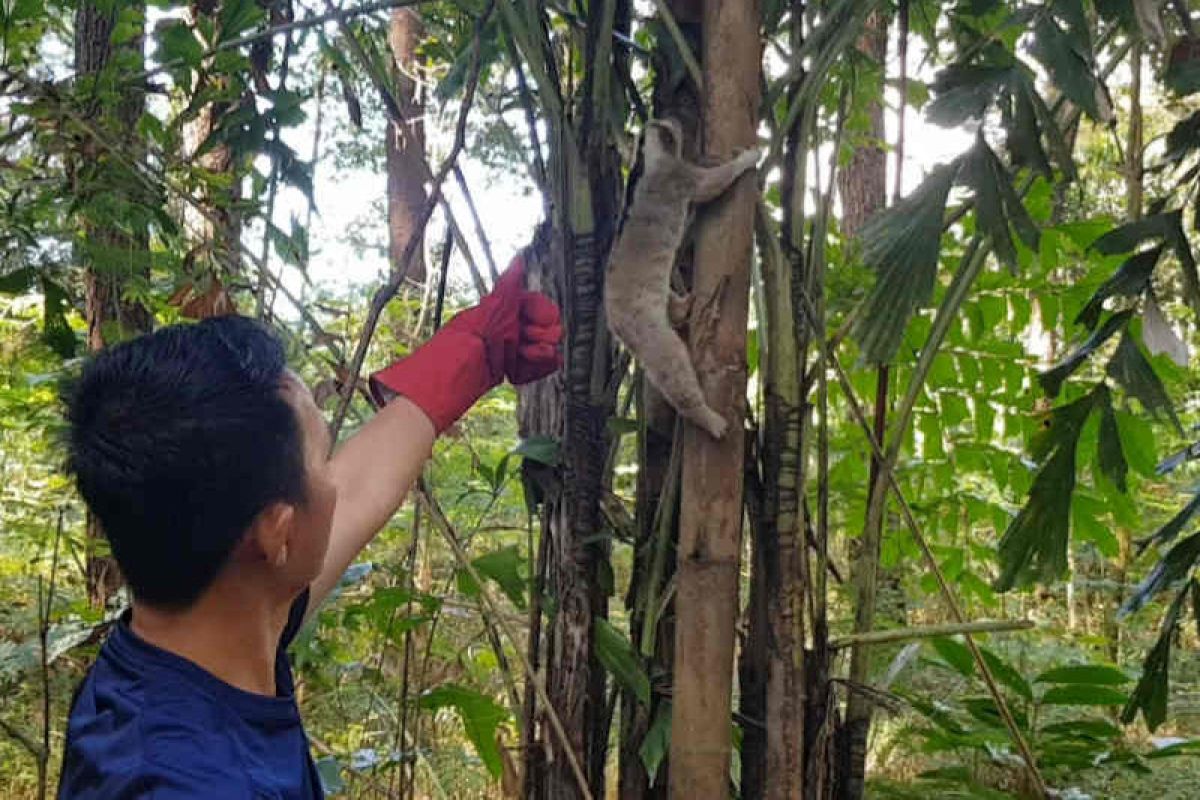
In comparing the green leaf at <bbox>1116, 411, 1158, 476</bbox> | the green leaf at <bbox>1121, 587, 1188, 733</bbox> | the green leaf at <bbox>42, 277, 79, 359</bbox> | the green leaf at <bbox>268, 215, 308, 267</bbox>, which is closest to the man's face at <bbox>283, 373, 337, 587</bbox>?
the green leaf at <bbox>268, 215, 308, 267</bbox>

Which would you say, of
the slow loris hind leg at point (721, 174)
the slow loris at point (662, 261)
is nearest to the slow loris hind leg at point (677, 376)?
the slow loris at point (662, 261)

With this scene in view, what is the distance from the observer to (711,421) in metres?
0.76

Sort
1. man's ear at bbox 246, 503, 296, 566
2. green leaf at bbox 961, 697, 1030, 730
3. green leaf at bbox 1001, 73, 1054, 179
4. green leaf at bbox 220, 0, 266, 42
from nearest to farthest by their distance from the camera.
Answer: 1. man's ear at bbox 246, 503, 296, 566
2. green leaf at bbox 1001, 73, 1054, 179
3. green leaf at bbox 220, 0, 266, 42
4. green leaf at bbox 961, 697, 1030, 730

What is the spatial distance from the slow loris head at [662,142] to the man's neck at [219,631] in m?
0.42

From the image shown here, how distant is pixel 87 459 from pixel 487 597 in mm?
390

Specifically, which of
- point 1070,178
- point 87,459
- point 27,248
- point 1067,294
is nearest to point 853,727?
point 1070,178

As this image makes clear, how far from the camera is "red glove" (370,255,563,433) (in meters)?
1.03

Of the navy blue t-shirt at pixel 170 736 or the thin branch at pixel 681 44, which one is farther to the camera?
the thin branch at pixel 681 44

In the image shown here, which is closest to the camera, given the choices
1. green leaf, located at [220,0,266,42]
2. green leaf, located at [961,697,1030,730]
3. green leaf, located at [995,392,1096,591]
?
green leaf, located at [995,392,1096,591]

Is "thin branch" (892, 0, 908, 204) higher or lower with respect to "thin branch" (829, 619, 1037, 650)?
higher

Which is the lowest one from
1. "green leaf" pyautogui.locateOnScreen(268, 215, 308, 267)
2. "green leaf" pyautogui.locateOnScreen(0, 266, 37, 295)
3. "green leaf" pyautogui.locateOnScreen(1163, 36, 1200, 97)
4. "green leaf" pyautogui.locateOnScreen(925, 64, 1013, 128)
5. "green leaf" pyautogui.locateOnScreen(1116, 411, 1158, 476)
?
"green leaf" pyautogui.locateOnScreen(1116, 411, 1158, 476)

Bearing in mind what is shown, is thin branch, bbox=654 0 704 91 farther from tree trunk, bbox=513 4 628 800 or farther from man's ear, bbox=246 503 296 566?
man's ear, bbox=246 503 296 566

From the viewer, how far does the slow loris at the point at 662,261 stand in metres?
0.75

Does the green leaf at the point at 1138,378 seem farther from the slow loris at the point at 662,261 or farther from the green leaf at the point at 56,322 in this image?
the green leaf at the point at 56,322
